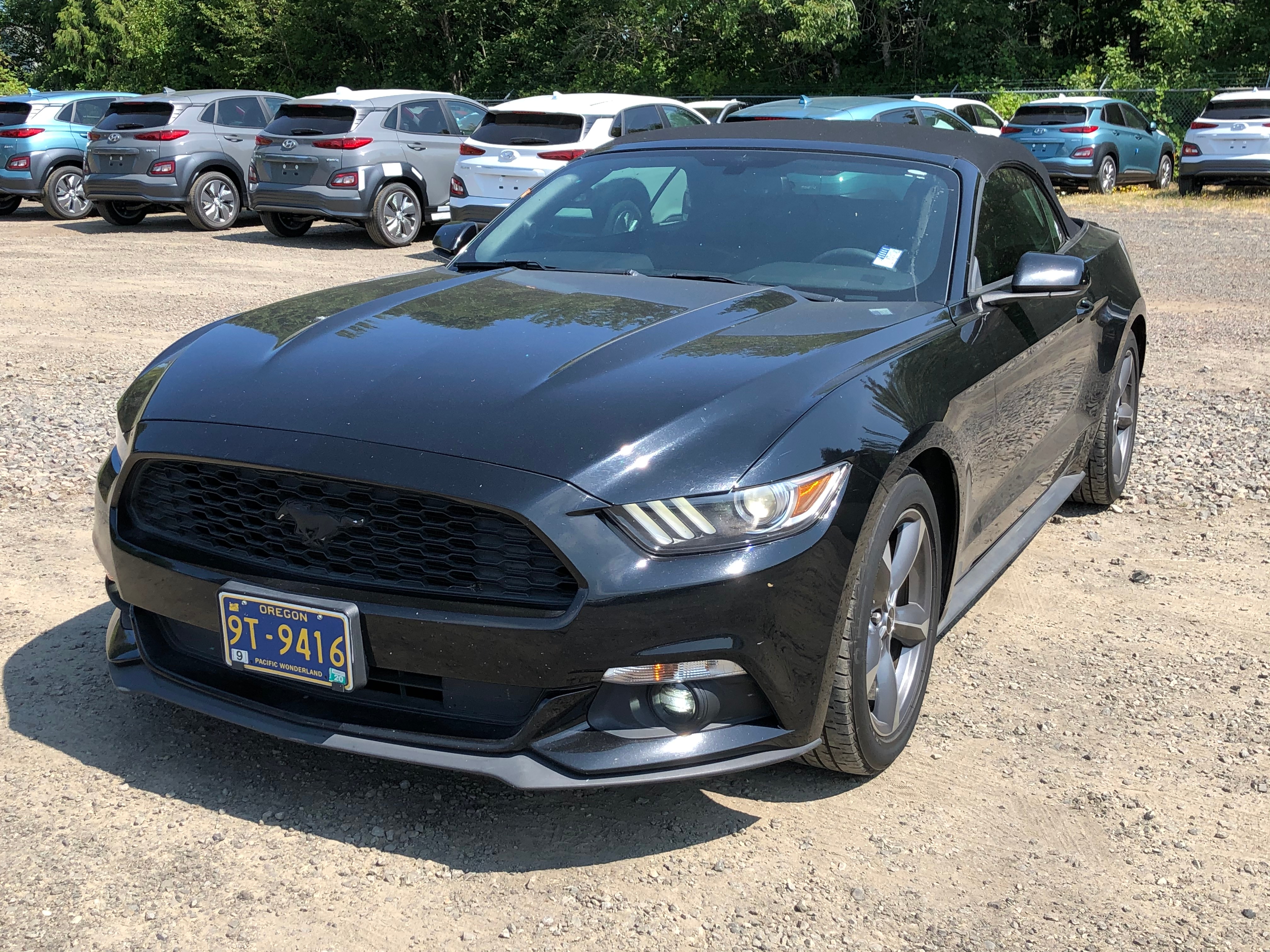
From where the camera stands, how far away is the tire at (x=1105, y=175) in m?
20.3

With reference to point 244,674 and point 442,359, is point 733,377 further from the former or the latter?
point 244,674

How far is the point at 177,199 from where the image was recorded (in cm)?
1587

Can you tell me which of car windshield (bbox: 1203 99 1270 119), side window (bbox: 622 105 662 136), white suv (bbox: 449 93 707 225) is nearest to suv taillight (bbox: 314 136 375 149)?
white suv (bbox: 449 93 707 225)

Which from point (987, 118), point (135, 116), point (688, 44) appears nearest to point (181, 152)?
point (135, 116)

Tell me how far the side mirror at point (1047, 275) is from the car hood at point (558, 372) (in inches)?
16.9

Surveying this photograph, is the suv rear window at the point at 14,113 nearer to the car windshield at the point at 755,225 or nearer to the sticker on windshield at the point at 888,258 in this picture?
the car windshield at the point at 755,225

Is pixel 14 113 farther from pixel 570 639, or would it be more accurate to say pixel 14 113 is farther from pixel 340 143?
pixel 570 639

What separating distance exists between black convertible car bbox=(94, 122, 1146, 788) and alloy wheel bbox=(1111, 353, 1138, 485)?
1.72 meters

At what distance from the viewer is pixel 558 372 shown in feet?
9.87

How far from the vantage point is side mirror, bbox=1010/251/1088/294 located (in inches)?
152

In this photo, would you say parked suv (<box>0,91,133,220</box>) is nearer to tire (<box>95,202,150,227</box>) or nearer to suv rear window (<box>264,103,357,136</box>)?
tire (<box>95,202,150,227</box>)

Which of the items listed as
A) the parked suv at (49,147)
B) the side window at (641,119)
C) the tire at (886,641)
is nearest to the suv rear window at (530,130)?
the side window at (641,119)

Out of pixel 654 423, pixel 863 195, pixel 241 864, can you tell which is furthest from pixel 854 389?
pixel 241 864

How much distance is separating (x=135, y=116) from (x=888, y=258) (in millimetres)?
14386
